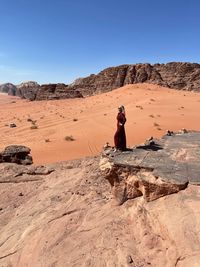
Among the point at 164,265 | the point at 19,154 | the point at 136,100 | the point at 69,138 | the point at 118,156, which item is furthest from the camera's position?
the point at 136,100

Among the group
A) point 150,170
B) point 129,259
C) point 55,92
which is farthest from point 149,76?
point 129,259

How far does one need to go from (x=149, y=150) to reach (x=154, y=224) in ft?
8.28

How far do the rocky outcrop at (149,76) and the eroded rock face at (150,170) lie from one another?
44.2 m

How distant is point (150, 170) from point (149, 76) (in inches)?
1881

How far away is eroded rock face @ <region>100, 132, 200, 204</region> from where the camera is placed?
625 cm

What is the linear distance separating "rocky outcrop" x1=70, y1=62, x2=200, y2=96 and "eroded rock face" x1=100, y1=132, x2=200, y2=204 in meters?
44.2

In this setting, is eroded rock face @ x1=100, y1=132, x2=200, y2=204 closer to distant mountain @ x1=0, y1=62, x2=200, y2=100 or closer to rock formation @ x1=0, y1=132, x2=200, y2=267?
rock formation @ x1=0, y1=132, x2=200, y2=267

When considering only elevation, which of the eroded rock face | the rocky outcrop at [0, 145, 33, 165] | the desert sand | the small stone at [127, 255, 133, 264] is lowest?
the desert sand

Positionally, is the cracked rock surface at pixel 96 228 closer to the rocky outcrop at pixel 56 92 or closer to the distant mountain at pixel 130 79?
the distant mountain at pixel 130 79

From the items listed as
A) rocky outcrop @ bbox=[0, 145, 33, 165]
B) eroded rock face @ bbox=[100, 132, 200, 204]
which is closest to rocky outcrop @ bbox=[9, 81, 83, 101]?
rocky outcrop @ bbox=[0, 145, 33, 165]

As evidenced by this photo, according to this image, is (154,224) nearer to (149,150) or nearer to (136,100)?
(149,150)

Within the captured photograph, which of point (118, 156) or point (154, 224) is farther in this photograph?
point (118, 156)

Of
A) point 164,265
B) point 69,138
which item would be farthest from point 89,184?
point 69,138

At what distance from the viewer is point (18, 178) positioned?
11.7 metres
